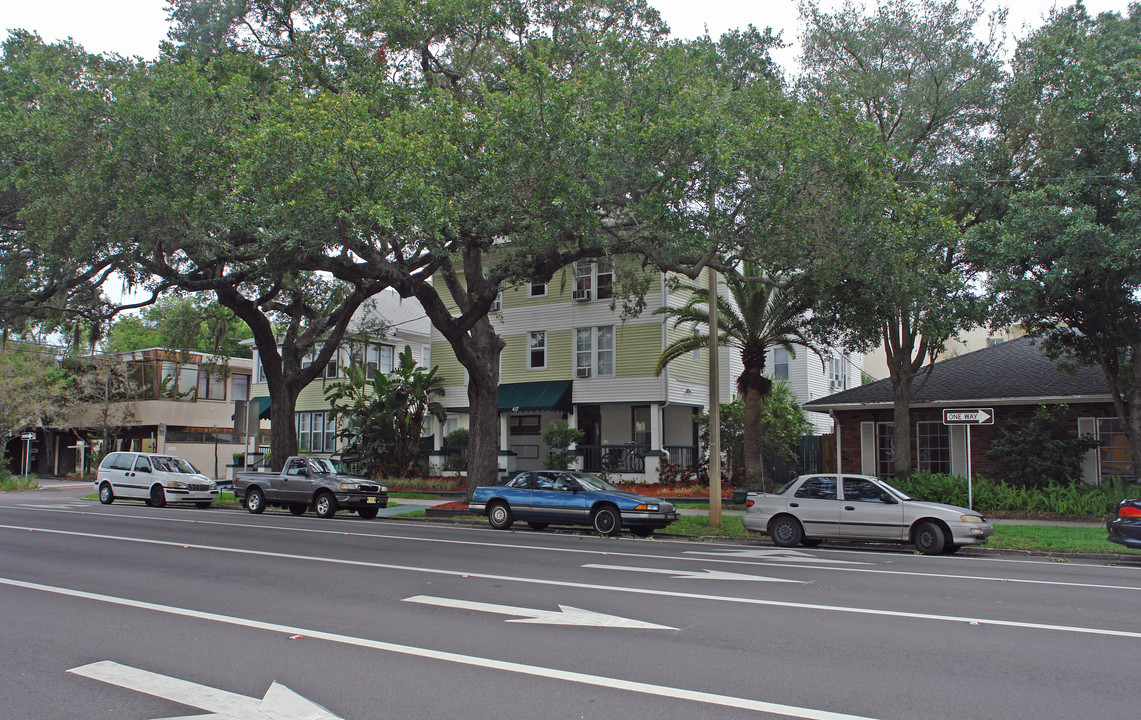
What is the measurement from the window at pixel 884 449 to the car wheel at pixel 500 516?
1278cm

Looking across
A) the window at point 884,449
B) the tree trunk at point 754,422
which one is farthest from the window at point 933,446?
the tree trunk at point 754,422

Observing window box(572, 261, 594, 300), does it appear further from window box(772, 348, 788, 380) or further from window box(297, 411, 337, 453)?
window box(297, 411, 337, 453)

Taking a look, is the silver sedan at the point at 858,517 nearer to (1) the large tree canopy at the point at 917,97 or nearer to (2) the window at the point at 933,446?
(1) the large tree canopy at the point at 917,97

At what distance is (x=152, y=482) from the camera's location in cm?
2748

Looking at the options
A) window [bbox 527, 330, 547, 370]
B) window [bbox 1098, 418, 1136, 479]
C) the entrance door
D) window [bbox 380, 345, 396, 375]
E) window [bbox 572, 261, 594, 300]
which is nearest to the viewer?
window [bbox 1098, 418, 1136, 479]

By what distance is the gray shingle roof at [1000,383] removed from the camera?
23.6m

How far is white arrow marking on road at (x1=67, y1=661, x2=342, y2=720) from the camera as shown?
18.4ft

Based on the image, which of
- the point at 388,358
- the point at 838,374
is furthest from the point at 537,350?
the point at 838,374

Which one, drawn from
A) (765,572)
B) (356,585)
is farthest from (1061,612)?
(356,585)

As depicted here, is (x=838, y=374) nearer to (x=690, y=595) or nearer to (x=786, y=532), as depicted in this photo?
(x=786, y=532)

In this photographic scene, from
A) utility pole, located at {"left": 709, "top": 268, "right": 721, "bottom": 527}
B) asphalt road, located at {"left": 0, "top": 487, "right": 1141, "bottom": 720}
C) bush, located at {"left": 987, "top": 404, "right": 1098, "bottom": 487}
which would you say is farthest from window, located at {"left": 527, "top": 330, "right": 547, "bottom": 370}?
asphalt road, located at {"left": 0, "top": 487, "right": 1141, "bottom": 720}

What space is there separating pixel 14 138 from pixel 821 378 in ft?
105

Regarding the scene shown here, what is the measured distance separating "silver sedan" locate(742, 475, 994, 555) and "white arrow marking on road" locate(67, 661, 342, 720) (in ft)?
39.9

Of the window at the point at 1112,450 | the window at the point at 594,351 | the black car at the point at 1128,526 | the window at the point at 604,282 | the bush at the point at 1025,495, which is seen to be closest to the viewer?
the black car at the point at 1128,526
